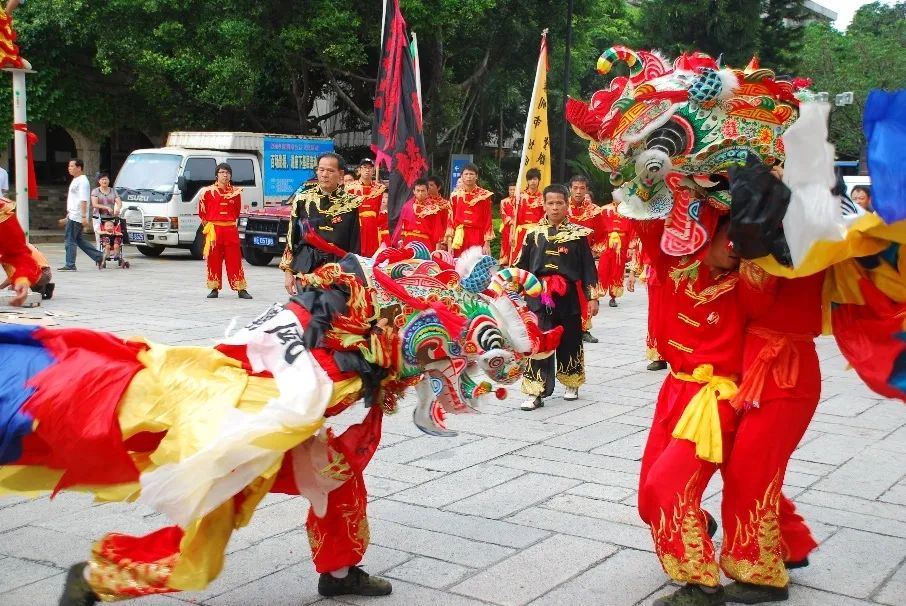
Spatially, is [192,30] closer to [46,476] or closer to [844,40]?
[46,476]

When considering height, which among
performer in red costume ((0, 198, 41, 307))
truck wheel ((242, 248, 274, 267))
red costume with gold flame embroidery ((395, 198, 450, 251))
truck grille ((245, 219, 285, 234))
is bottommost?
truck wheel ((242, 248, 274, 267))

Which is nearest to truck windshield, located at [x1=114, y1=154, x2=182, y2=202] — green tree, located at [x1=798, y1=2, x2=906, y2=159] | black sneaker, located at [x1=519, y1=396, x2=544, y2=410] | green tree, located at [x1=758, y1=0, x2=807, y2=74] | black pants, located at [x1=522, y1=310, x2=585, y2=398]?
black pants, located at [x1=522, y1=310, x2=585, y2=398]

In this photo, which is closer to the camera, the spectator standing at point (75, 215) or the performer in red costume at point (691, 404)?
the performer in red costume at point (691, 404)

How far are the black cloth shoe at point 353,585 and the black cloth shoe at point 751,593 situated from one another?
1265mm

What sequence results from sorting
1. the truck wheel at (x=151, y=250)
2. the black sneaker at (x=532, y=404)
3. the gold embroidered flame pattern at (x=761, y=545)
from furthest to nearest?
1. the truck wheel at (x=151, y=250)
2. the black sneaker at (x=532, y=404)
3. the gold embroidered flame pattern at (x=761, y=545)

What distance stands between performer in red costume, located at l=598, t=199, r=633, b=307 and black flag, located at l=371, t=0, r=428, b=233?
430 centimetres

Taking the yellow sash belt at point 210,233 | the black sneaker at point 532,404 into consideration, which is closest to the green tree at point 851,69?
the yellow sash belt at point 210,233

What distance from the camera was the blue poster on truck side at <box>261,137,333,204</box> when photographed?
19.9 metres

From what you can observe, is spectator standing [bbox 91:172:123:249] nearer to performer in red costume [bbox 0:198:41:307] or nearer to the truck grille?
the truck grille

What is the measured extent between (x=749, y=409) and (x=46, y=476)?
2.41 m

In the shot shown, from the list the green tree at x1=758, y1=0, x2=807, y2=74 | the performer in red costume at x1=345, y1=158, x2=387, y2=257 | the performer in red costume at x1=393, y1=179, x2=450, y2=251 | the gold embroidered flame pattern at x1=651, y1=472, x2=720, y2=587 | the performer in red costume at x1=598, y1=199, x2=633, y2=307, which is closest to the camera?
the gold embroidered flame pattern at x1=651, y1=472, x2=720, y2=587

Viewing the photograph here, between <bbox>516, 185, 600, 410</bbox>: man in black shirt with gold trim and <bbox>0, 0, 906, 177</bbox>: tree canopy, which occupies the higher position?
<bbox>0, 0, 906, 177</bbox>: tree canopy

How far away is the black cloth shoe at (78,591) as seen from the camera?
3.20 m

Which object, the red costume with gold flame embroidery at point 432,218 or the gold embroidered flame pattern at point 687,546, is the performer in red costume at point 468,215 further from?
the gold embroidered flame pattern at point 687,546
